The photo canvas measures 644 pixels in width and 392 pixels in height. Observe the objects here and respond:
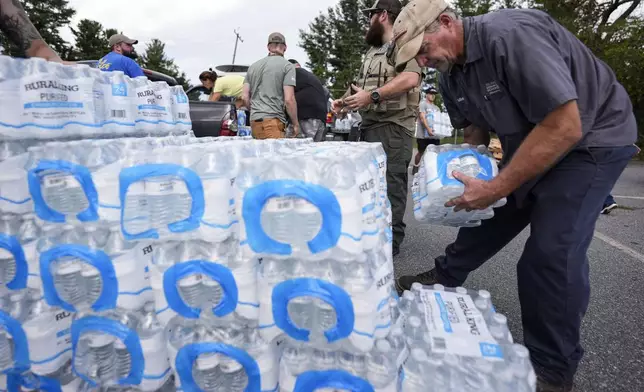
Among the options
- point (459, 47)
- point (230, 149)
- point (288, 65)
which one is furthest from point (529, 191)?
point (288, 65)

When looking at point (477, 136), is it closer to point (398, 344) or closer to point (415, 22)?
point (415, 22)

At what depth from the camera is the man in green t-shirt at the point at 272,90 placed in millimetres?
5047

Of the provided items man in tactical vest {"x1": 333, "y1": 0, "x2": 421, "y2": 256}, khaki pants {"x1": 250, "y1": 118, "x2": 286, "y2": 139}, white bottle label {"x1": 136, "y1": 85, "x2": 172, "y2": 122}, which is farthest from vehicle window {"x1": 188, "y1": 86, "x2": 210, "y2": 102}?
white bottle label {"x1": 136, "y1": 85, "x2": 172, "y2": 122}

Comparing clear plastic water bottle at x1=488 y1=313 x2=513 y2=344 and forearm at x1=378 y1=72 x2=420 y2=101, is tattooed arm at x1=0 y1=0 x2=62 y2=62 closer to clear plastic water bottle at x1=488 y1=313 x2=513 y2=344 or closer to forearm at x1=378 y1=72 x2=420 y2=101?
forearm at x1=378 y1=72 x2=420 y2=101

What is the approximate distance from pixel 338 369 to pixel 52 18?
46594mm

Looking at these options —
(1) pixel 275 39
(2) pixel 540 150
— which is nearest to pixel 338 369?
(2) pixel 540 150

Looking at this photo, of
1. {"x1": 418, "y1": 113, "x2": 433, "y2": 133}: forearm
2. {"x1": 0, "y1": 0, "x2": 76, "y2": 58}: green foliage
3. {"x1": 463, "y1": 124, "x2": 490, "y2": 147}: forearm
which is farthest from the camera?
{"x1": 0, "y1": 0, "x2": 76, "y2": 58}: green foliage

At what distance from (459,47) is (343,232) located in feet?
4.13

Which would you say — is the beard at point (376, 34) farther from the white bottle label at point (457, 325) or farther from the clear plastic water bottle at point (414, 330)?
the clear plastic water bottle at point (414, 330)

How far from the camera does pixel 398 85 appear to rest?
317cm

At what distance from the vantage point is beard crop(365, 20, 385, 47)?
11.2 feet

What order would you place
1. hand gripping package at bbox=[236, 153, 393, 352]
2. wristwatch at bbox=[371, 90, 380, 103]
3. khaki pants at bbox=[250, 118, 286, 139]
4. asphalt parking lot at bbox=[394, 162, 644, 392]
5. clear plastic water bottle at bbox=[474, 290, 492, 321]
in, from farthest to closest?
1. khaki pants at bbox=[250, 118, 286, 139]
2. wristwatch at bbox=[371, 90, 380, 103]
3. asphalt parking lot at bbox=[394, 162, 644, 392]
4. clear plastic water bottle at bbox=[474, 290, 492, 321]
5. hand gripping package at bbox=[236, 153, 393, 352]

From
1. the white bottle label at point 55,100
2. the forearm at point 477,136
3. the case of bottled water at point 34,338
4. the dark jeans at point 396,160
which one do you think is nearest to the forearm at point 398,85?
the dark jeans at point 396,160

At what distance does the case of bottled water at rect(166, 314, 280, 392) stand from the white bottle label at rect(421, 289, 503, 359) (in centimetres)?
73
